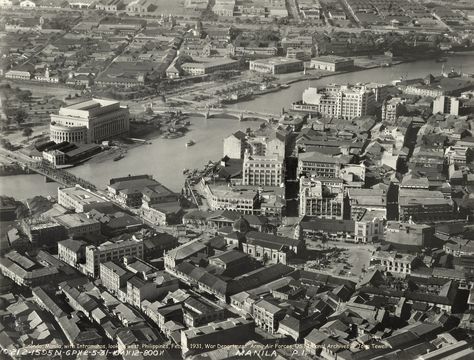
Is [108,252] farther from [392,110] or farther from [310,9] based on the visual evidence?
[310,9]

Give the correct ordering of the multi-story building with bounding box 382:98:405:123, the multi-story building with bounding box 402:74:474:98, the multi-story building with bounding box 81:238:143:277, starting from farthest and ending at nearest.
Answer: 1. the multi-story building with bounding box 402:74:474:98
2. the multi-story building with bounding box 382:98:405:123
3. the multi-story building with bounding box 81:238:143:277

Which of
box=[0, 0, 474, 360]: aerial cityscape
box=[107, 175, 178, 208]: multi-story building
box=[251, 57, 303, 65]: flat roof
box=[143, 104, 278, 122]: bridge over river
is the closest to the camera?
box=[0, 0, 474, 360]: aerial cityscape

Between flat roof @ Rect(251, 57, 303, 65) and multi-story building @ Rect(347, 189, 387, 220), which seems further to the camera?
flat roof @ Rect(251, 57, 303, 65)

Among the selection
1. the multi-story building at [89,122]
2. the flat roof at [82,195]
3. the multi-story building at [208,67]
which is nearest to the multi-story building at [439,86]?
the multi-story building at [208,67]

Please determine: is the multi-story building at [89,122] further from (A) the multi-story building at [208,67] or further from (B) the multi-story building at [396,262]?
(B) the multi-story building at [396,262]

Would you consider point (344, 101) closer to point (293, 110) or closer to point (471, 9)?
point (293, 110)

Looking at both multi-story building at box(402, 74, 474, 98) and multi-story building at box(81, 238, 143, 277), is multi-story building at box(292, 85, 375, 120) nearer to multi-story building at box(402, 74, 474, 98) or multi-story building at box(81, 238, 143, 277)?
multi-story building at box(402, 74, 474, 98)

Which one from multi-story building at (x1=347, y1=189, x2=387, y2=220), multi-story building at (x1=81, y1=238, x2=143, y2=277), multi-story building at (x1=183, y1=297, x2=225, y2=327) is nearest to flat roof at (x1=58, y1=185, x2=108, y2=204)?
multi-story building at (x1=81, y1=238, x2=143, y2=277)
